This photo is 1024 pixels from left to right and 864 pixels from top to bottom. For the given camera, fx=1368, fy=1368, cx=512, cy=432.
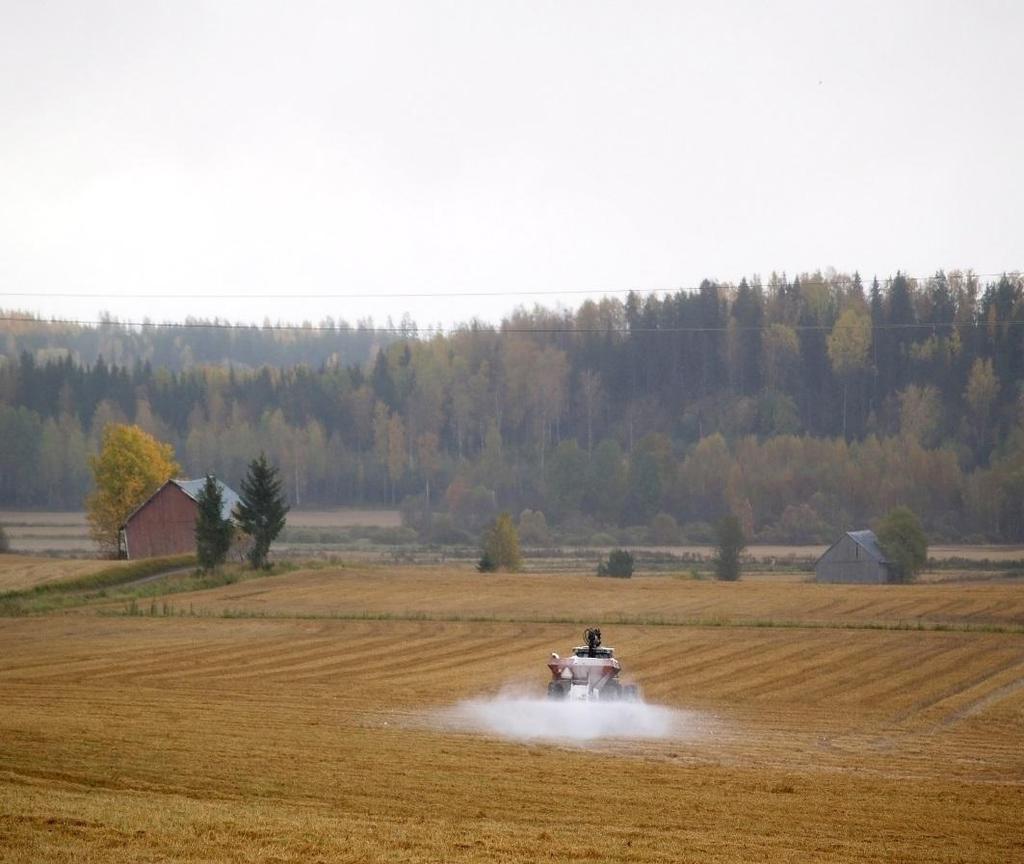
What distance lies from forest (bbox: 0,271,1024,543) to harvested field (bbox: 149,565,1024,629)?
54.5 metres

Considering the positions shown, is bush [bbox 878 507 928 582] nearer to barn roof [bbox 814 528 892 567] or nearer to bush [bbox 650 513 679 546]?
barn roof [bbox 814 528 892 567]

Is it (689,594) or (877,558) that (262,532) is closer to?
(689,594)

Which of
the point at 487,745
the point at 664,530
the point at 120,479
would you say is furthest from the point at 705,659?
the point at 664,530

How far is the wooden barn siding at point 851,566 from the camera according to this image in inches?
3209

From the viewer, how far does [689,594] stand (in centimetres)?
6394

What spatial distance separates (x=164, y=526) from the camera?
288 feet

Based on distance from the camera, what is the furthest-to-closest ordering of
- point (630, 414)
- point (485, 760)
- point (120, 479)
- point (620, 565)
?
1. point (630, 414)
2. point (120, 479)
3. point (620, 565)
4. point (485, 760)

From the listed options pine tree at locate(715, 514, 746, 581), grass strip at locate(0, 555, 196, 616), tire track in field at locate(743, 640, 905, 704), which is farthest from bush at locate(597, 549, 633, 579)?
tire track in field at locate(743, 640, 905, 704)

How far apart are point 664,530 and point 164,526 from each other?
5019 cm

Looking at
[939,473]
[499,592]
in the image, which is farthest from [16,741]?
[939,473]

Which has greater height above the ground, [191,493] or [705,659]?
[191,493]

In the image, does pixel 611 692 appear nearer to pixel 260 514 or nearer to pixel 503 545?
pixel 260 514

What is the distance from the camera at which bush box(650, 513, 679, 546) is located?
12132cm

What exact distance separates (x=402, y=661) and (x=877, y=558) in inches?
1834
